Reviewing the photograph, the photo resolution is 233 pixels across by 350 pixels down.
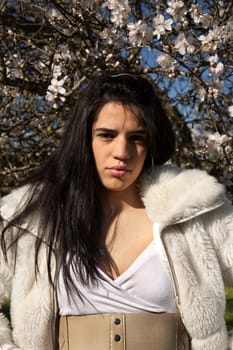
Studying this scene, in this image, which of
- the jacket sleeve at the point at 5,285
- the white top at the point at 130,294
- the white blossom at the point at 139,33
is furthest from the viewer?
the white blossom at the point at 139,33

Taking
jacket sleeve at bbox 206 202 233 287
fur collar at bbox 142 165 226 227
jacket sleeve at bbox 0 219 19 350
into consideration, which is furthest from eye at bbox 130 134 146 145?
jacket sleeve at bbox 0 219 19 350

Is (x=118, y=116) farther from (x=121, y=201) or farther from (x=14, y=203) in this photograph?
(x=14, y=203)

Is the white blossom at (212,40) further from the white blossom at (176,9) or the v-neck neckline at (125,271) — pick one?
the v-neck neckline at (125,271)

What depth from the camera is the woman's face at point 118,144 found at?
6.07 feet

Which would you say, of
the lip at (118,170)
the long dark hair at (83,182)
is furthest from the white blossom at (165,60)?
the lip at (118,170)

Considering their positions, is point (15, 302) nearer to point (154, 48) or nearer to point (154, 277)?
point (154, 277)

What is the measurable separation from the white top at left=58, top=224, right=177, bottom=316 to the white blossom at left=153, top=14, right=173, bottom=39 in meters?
1.21

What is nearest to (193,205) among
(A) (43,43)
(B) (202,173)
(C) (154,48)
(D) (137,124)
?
(B) (202,173)

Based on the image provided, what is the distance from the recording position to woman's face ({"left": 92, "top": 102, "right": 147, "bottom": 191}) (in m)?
1.85

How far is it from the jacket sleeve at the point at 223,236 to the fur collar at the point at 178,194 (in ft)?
0.16

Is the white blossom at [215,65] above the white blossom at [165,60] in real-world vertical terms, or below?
below

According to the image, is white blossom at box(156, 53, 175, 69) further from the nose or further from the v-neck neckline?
the v-neck neckline

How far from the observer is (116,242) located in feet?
6.38

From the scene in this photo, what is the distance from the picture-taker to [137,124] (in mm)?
1883
